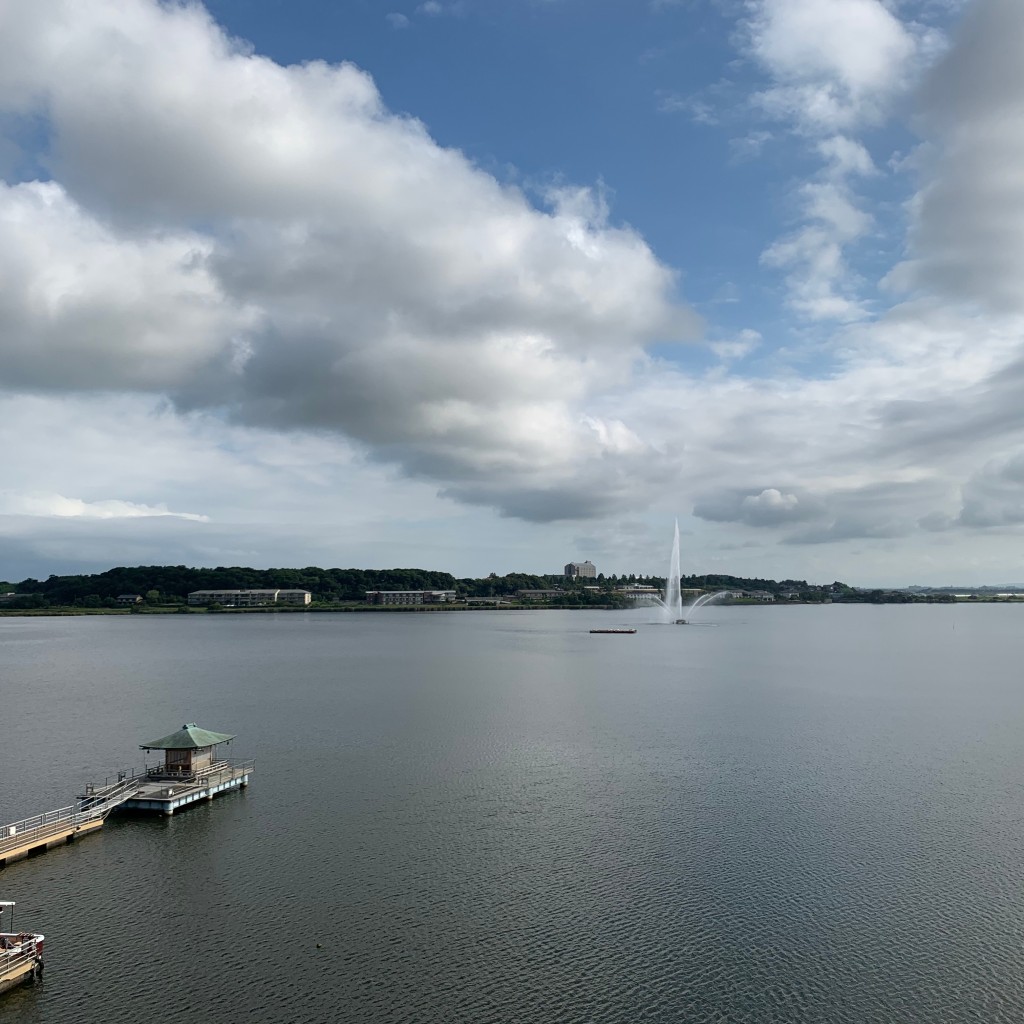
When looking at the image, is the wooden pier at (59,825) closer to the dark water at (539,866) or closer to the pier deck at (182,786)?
the pier deck at (182,786)

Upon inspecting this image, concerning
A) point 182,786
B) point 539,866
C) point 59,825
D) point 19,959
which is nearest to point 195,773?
point 182,786

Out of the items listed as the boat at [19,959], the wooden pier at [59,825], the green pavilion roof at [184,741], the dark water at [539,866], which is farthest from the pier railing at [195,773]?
the boat at [19,959]

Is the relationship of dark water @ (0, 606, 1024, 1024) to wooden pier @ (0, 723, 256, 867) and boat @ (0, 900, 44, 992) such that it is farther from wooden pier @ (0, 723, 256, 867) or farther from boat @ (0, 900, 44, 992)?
wooden pier @ (0, 723, 256, 867)

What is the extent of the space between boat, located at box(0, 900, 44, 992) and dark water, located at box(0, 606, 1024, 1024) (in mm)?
623

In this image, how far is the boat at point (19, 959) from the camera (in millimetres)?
25531

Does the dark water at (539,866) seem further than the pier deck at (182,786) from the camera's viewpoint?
No

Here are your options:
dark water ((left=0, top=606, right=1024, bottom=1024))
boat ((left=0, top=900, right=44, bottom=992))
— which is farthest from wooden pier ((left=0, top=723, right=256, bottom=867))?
boat ((left=0, top=900, right=44, bottom=992))

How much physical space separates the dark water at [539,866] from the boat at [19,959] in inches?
24.5

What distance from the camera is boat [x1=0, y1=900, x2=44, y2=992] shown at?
25.5 metres

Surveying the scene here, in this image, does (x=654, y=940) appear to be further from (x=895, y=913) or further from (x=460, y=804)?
(x=460, y=804)

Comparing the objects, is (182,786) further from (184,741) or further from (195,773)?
(184,741)

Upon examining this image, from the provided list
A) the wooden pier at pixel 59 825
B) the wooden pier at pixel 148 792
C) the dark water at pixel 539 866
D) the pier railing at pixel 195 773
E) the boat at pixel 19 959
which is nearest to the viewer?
the boat at pixel 19 959

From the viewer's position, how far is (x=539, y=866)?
36.8 metres

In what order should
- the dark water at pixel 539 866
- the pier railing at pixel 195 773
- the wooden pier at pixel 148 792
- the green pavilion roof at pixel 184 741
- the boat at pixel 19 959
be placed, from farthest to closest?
the green pavilion roof at pixel 184 741, the pier railing at pixel 195 773, the wooden pier at pixel 148 792, the dark water at pixel 539 866, the boat at pixel 19 959
